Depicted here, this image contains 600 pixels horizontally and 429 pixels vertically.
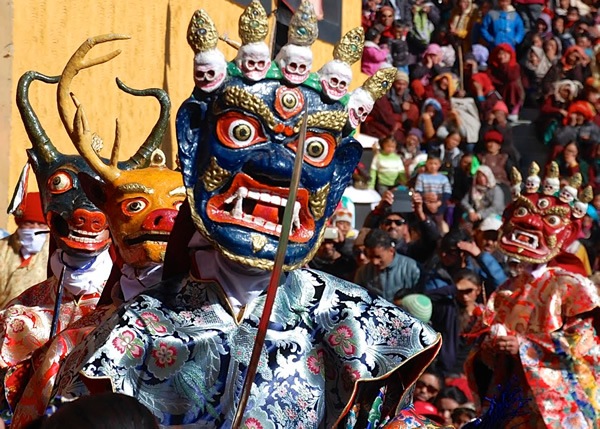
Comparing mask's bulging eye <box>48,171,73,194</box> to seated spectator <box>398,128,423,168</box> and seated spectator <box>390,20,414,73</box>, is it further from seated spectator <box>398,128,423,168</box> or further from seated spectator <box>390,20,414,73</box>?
seated spectator <box>390,20,414,73</box>

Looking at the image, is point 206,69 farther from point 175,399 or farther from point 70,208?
point 70,208

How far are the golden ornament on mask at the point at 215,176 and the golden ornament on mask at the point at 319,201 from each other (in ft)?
0.90

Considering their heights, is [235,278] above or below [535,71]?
above

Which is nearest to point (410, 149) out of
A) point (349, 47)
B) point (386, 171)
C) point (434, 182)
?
point (386, 171)

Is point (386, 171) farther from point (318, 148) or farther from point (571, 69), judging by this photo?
point (318, 148)

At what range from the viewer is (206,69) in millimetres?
4586

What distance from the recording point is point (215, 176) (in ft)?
15.1

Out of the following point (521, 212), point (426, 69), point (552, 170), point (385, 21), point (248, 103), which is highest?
point (248, 103)

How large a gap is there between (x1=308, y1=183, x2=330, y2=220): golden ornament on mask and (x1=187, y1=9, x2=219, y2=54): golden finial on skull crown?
554 mm

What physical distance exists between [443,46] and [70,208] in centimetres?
1128

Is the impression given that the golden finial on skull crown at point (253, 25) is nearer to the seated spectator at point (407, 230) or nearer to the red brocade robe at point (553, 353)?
the red brocade robe at point (553, 353)

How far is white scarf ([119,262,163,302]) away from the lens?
529 cm

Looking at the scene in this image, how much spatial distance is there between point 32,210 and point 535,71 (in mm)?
9612

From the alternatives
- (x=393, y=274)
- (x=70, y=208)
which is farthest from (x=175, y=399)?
(x=393, y=274)
